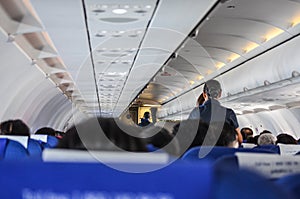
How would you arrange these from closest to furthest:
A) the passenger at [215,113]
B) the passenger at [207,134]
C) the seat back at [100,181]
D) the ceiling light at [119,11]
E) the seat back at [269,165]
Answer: the seat back at [100,181] → the seat back at [269,165] → the passenger at [207,134] → the passenger at [215,113] → the ceiling light at [119,11]

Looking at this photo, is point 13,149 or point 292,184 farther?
point 13,149

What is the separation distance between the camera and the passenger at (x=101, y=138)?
→ 1463 millimetres

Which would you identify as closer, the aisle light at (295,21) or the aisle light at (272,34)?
the aisle light at (295,21)

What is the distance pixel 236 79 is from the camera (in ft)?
37.7

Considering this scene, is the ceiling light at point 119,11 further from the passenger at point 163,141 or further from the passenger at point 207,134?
the passenger at point 163,141

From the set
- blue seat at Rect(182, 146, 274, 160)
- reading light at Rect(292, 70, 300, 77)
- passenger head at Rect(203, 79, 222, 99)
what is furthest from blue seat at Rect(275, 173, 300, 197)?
reading light at Rect(292, 70, 300, 77)

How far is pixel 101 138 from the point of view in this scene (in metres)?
1.48

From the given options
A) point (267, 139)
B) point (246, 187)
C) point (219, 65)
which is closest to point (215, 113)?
point (267, 139)

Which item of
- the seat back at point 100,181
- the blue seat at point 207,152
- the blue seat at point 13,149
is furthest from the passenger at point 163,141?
the blue seat at point 13,149

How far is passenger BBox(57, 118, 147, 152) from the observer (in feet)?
4.80

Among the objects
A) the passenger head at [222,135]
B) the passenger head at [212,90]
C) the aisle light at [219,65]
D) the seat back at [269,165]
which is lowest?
the seat back at [269,165]

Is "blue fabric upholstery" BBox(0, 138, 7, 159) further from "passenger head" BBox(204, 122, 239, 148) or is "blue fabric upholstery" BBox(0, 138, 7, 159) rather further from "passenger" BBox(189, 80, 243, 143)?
"passenger head" BBox(204, 122, 239, 148)

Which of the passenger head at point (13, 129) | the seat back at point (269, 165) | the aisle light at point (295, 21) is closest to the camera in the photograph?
the seat back at point (269, 165)

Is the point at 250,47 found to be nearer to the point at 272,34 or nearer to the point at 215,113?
the point at 272,34
